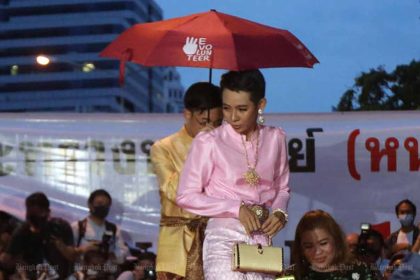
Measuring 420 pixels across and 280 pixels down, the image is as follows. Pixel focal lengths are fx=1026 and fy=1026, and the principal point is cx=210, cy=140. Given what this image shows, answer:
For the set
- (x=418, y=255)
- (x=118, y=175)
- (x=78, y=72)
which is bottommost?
(x=418, y=255)

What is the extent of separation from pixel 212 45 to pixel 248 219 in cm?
134

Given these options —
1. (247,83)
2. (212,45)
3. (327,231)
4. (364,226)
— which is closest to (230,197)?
(247,83)

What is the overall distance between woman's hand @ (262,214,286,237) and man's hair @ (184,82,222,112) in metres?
1.02

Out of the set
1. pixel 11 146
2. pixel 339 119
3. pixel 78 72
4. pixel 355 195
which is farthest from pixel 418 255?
pixel 78 72

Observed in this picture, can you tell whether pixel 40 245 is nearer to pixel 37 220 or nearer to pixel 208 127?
pixel 37 220

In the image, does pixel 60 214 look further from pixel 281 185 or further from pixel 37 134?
pixel 281 185

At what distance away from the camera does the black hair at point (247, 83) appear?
4133 mm

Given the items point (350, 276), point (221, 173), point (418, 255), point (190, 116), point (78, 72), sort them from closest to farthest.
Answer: point (221, 173) < point (350, 276) < point (190, 116) < point (418, 255) < point (78, 72)

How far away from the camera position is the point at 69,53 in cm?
9381

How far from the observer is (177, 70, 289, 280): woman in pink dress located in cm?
402

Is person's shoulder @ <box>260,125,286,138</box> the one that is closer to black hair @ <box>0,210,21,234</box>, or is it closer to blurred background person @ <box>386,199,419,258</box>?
blurred background person @ <box>386,199,419,258</box>

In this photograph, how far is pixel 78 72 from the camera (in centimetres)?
9619

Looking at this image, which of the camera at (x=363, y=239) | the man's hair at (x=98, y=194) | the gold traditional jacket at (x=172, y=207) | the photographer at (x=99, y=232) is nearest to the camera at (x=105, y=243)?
the photographer at (x=99, y=232)

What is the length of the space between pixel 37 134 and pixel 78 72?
89.8 m
